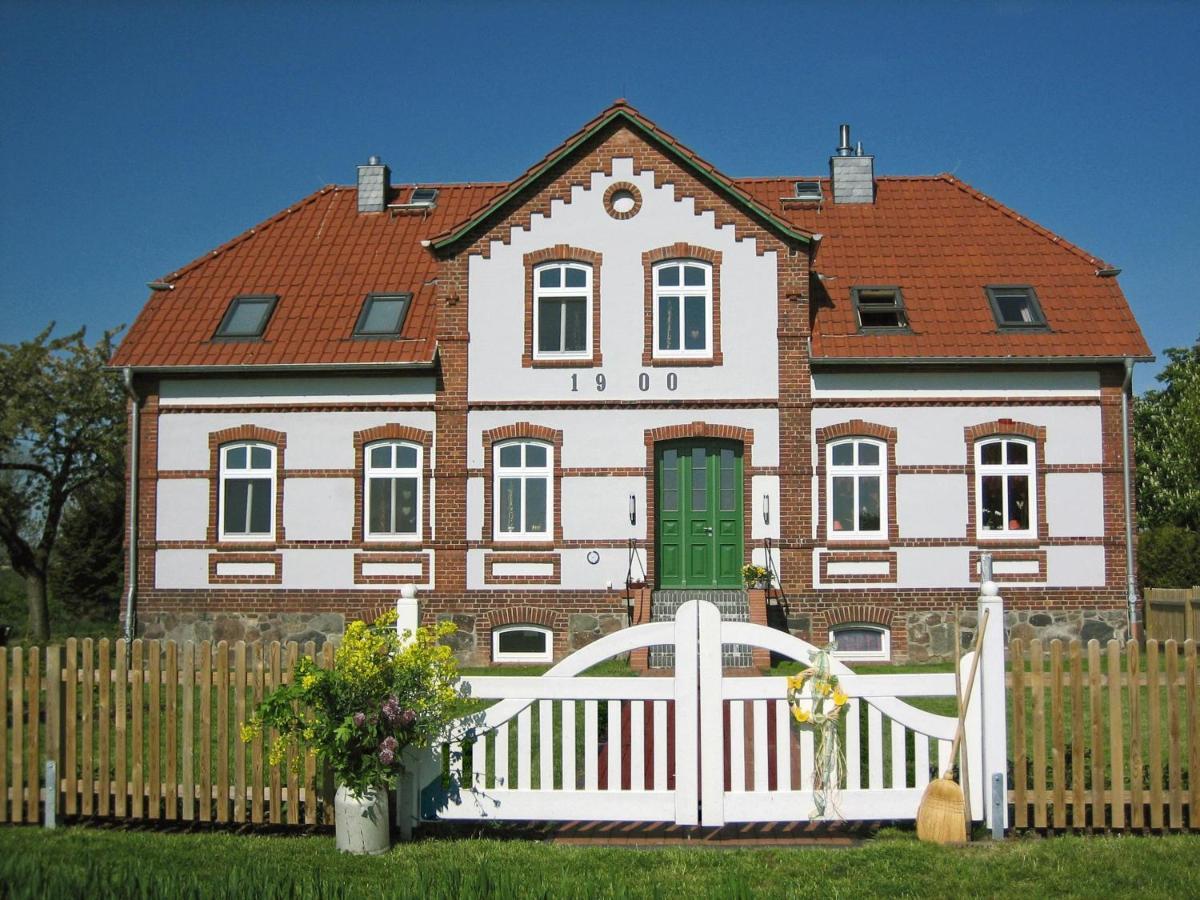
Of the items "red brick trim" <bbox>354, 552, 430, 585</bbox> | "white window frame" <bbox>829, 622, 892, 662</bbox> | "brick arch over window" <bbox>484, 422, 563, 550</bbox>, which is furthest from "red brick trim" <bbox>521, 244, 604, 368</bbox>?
"white window frame" <bbox>829, 622, 892, 662</bbox>

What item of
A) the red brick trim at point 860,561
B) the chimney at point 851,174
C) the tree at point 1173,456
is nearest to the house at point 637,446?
the red brick trim at point 860,561

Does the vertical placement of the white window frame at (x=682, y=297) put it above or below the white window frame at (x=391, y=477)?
above

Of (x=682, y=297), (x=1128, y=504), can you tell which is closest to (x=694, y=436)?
(x=682, y=297)

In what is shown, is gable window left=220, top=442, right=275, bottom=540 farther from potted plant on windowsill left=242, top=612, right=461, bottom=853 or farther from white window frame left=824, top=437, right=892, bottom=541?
potted plant on windowsill left=242, top=612, right=461, bottom=853

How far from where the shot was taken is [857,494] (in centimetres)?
1848

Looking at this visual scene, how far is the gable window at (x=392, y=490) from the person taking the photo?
18.9 m

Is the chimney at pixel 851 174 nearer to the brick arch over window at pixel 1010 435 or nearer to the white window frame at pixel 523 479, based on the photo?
the brick arch over window at pixel 1010 435

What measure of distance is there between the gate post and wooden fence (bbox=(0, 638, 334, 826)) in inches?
172

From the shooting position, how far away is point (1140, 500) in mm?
36688

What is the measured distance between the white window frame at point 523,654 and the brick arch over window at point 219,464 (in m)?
3.86

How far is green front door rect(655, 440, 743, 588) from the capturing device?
18.4 m

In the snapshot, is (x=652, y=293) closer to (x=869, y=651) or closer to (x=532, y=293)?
(x=532, y=293)

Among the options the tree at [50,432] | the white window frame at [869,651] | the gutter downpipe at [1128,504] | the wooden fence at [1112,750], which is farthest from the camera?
the tree at [50,432]

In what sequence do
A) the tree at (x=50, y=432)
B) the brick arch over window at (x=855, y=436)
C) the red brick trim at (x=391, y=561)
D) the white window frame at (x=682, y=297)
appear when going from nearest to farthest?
1. the brick arch over window at (x=855, y=436)
2. the white window frame at (x=682, y=297)
3. the red brick trim at (x=391, y=561)
4. the tree at (x=50, y=432)
